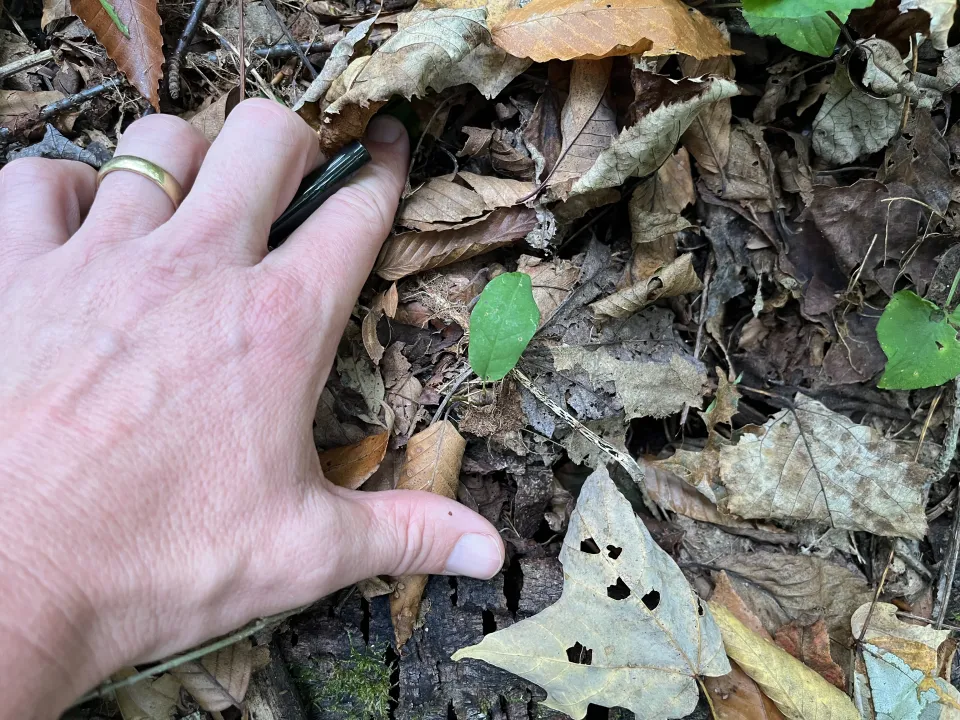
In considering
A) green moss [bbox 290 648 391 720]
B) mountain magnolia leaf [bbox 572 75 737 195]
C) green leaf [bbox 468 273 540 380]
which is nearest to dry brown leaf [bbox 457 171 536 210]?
mountain magnolia leaf [bbox 572 75 737 195]

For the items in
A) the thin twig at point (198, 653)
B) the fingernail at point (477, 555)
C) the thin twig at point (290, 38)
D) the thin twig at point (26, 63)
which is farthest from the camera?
the thin twig at point (26, 63)

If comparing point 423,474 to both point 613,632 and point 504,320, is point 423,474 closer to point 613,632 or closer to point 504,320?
point 504,320

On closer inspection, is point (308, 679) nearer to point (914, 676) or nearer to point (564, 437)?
point (564, 437)

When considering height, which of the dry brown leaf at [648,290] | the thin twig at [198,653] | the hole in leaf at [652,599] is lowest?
the hole in leaf at [652,599]

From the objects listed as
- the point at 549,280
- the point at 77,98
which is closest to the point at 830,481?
the point at 549,280

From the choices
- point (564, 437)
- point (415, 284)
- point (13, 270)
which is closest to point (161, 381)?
point (13, 270)

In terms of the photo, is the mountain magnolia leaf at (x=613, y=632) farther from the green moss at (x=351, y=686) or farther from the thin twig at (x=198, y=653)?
the thin twig at (x=198, y=653)

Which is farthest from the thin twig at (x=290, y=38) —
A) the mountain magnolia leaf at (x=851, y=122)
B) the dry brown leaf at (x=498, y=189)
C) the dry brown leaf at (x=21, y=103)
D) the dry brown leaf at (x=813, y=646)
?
the dry brown leaf at (x=813, y=646)

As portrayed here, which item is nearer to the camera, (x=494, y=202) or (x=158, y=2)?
(x=494, y=202)
